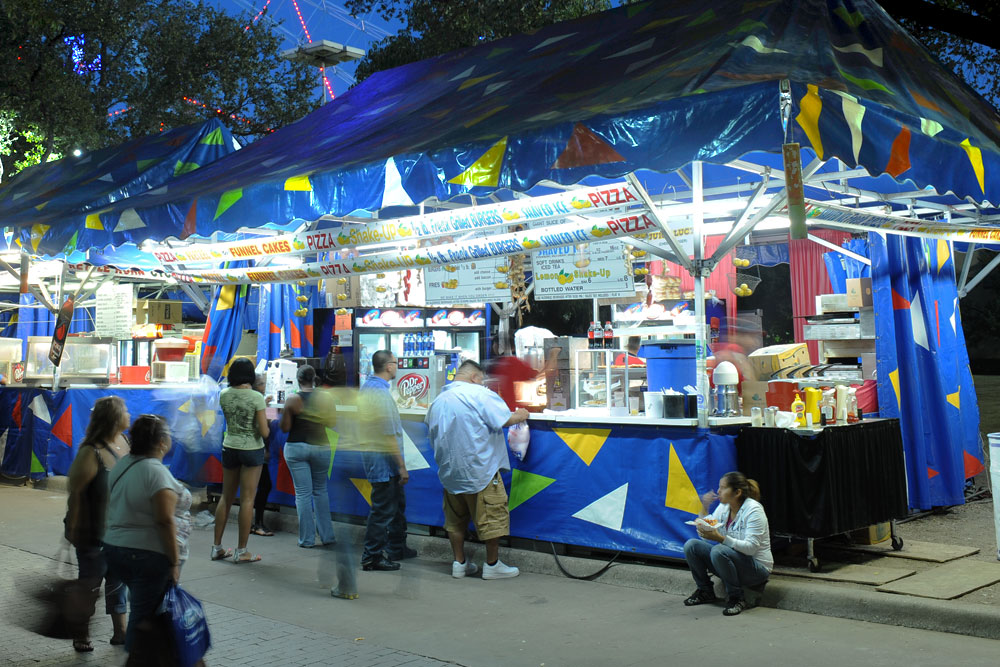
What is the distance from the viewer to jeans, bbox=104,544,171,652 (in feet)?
15.8

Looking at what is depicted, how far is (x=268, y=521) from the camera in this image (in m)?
10.6

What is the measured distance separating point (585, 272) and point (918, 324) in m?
3.57

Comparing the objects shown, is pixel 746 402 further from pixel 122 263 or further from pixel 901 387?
pixel 122 263

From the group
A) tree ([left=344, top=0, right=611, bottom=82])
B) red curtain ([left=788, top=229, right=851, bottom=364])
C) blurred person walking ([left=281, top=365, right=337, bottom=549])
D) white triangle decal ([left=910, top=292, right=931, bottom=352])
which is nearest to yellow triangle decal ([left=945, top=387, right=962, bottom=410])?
white triangle decal ([left=910, top=292, right=931, bottom=352])

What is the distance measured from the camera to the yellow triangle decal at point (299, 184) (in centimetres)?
834

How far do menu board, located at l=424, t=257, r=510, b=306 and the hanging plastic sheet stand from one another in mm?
3904

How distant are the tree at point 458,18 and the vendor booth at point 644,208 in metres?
11.2

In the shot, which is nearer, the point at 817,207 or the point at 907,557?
the point at 907,557

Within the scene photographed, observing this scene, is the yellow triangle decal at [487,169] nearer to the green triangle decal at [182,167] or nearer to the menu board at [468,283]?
the menu board at [468,283]

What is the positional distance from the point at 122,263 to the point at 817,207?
9244 millimetres

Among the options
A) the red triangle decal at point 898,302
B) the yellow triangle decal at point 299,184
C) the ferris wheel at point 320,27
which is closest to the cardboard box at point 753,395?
the red triangle decal at point 898,302

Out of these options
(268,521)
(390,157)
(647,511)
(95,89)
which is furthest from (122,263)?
(95,89)

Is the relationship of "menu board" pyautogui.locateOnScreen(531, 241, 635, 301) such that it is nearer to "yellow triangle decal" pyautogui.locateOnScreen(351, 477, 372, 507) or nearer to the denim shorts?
"yellow triangle decal" pyautogui.locateOnScreen(351, 477, 372, 507)

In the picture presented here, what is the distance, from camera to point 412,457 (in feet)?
30.9
